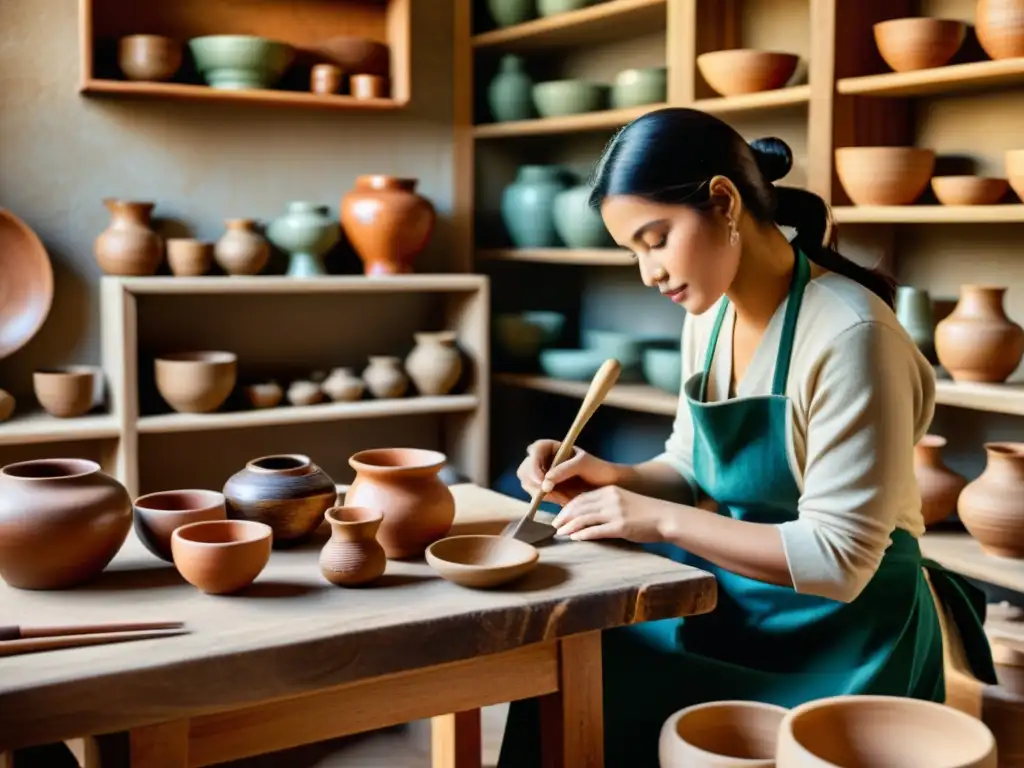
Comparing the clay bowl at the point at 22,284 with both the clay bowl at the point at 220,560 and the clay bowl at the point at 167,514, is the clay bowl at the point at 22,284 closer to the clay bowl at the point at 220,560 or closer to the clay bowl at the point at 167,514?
the clay bowl at the point at 167,514

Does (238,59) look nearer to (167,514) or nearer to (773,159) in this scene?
(773,159)

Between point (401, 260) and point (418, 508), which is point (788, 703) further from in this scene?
point (401, 260)

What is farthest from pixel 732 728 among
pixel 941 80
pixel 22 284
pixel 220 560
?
pixel 22 284

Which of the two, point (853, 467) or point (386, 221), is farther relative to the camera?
point (386, 221)

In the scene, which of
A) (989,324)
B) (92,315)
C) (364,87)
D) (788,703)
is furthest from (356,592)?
(364,87)

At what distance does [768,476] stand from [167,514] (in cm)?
92

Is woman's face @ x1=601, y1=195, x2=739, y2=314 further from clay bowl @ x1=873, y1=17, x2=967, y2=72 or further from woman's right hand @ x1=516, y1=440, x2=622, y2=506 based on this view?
clay bowl @ x1=873, y1=17, x2=967, y2=72

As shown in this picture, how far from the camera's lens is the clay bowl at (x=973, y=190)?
2.76 meters

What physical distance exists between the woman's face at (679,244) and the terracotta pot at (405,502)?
1.45 feet

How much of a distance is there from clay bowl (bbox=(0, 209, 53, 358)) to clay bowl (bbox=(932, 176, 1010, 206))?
248cm

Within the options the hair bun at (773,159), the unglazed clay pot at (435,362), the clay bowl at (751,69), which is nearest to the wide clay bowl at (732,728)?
the hair bun at (773,159)

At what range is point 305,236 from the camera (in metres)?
3.67

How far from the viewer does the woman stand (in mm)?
1715

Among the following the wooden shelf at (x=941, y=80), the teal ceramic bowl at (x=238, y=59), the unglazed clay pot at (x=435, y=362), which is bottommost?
the unglazed clay pot at (x=435, y=362)
